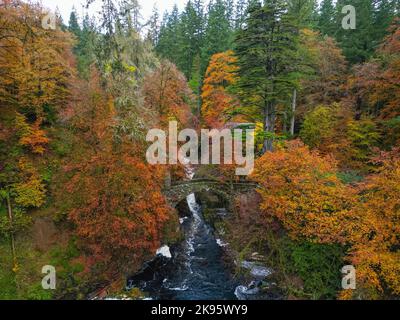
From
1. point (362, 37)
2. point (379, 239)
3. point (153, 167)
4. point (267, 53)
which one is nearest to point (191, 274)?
point (153, 167)

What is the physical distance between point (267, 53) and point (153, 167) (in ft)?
37.1

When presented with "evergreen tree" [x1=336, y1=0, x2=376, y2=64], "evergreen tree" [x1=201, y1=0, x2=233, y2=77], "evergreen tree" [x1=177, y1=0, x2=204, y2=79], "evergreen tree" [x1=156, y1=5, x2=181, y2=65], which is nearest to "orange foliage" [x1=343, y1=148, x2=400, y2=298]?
"evergreen tree" [x1=336, y1=0, x2=376, y2=64]

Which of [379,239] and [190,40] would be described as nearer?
[379,239]

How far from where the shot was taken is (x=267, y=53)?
19219 millimetres

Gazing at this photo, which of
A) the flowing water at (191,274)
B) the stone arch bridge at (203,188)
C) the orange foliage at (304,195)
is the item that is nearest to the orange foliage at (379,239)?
the orange foliage at (304,195)

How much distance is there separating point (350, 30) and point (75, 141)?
2803cm

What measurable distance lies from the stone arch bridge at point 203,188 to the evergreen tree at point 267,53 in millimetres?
3527

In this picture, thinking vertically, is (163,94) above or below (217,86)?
below

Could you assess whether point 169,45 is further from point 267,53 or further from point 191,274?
point 191,274

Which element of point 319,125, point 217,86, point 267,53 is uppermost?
point 217,86

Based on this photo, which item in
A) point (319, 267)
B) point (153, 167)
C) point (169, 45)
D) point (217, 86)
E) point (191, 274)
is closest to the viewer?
point (319, 267)

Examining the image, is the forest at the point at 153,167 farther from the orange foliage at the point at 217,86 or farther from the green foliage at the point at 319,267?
the orange foliage at the point at 217,86

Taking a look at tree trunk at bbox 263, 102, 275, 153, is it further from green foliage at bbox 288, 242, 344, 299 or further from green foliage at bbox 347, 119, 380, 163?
green foliage at bbox 288, 242, 344, 299

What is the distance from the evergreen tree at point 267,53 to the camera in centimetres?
1869
